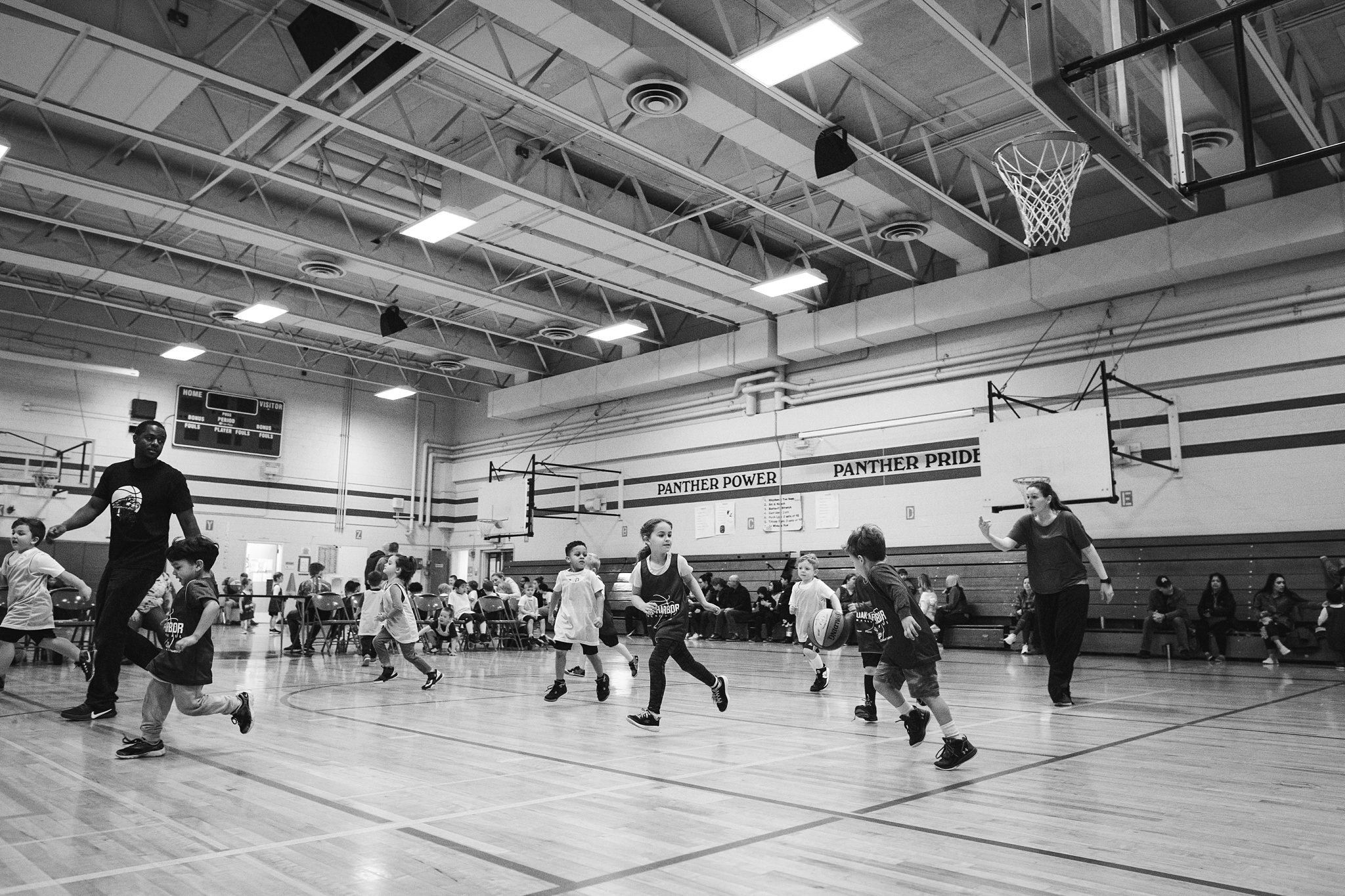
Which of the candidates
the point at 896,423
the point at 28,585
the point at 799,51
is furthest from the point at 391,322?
the point at 799,51

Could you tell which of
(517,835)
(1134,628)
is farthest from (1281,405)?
(517,835)

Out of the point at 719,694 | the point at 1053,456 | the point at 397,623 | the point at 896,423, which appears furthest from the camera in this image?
the point at 896,423

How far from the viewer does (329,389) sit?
82.7ft

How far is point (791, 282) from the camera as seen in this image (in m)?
15.9

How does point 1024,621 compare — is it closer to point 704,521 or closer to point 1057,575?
point 1057,575

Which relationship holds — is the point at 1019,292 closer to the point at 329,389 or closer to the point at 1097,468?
the point at 1097,468

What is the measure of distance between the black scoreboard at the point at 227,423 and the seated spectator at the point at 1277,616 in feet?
72.2

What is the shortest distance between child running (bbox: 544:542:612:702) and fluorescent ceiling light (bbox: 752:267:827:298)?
7988mm

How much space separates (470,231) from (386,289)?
5.96 meters

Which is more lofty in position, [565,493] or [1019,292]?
[1019,292]

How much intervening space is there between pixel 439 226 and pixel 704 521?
9307 millimetres

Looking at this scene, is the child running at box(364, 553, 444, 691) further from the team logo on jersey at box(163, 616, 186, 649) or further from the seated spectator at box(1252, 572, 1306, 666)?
the seated spectator at box(1252, 572, 1306, 666)

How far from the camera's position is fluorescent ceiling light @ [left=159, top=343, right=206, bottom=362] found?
20.3m

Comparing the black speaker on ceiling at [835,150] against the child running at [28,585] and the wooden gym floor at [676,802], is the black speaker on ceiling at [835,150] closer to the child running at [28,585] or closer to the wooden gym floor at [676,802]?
the wooden gym floor at [676,802]
